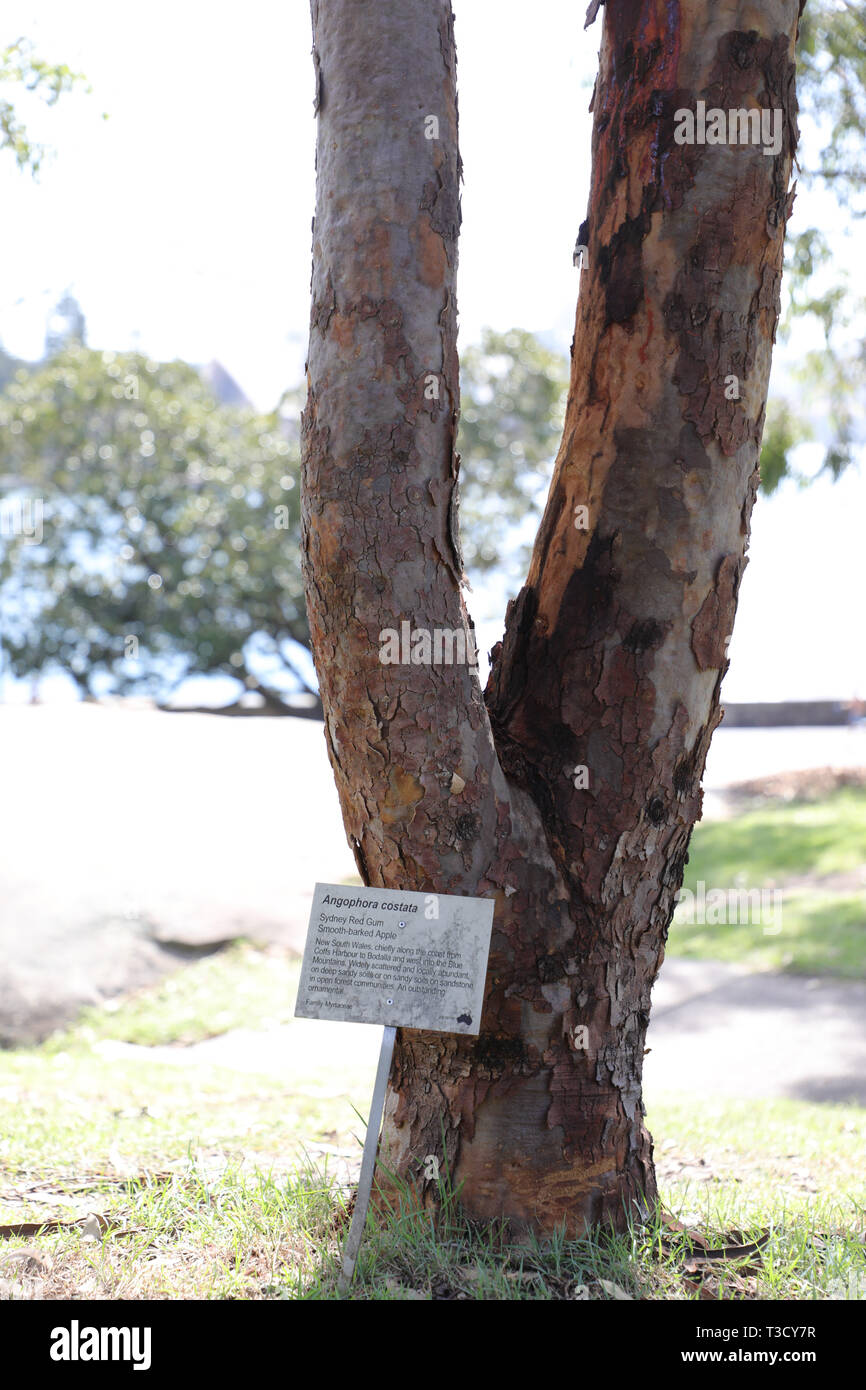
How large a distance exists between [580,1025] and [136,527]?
13118 millimetres

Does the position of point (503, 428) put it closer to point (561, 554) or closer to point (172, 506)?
point (172, 506)

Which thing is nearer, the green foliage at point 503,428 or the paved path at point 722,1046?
the paved path at point 722,1046

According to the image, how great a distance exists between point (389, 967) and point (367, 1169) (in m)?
0.44

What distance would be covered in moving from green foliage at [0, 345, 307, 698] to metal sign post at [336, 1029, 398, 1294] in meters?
12.2

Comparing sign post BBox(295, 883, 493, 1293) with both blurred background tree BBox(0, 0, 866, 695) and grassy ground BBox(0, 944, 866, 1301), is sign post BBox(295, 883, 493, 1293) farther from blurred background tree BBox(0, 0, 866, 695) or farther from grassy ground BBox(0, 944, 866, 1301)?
blurred background tree BBox(0, 0, 866, 695)

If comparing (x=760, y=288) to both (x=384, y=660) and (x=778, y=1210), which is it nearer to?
(x=384, y=660)

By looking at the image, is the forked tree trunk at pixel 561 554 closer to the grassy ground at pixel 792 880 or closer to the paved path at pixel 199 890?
the paved path at pixel 199 890

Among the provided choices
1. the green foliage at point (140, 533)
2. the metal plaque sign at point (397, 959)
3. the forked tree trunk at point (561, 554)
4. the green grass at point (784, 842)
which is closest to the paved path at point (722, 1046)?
the forked tree trunk at point (561, 554)

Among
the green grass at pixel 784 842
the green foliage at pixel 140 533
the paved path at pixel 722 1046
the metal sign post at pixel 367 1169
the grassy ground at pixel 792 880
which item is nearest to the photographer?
the metal sign post at pixel 367 1169

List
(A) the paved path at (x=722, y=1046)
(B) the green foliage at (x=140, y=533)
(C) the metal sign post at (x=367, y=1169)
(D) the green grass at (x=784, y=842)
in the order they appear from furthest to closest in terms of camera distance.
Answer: (B) the green foliage at (x=140, y=533) < (D) the green grass at (x=784, y=842) < (A) the paved path at (x=722, y=1046) < (C) the metal sign post at (x=367, y=1169)

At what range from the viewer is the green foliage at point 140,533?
14773mm

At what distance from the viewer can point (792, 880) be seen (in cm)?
1008

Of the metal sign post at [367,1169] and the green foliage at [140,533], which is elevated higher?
the green foliage at [140,533]

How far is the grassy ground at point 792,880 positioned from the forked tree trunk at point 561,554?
5.28 m
